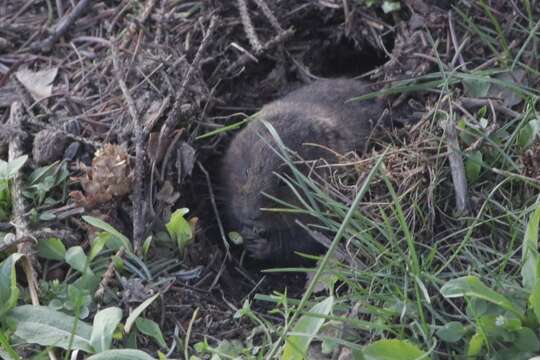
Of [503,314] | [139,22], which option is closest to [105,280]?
[503,314]

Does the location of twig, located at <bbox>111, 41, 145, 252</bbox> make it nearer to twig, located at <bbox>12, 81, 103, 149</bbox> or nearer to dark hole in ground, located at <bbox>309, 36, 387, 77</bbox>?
twig, located at <bbox>12, 81, 103, 149</bbox>

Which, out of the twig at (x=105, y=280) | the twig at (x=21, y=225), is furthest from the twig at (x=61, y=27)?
the twig at (x=105, y=280)

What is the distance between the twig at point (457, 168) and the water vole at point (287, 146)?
0.77 meters

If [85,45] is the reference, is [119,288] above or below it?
below

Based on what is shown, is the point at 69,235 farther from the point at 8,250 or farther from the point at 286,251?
the point at 286,251

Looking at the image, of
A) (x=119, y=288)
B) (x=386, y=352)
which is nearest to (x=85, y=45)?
(x=119, y=288)

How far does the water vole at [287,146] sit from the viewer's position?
461cm

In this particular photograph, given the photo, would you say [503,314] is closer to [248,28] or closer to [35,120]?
[248,28]

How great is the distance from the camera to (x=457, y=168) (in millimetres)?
4152

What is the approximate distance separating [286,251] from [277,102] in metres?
0.96

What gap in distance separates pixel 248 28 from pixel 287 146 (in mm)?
911

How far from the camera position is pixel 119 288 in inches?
156

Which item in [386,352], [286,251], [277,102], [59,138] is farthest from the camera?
[277,102]

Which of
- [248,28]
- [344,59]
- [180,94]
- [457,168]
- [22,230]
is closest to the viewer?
[22,230]
